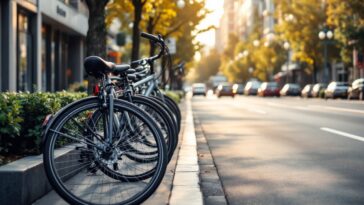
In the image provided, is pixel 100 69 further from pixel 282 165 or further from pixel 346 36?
pixel 346 36

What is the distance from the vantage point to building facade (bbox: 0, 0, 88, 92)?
22.0 m

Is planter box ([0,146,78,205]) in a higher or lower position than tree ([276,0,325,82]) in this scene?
lower

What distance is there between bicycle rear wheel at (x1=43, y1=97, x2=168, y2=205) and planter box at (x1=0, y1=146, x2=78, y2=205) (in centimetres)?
13

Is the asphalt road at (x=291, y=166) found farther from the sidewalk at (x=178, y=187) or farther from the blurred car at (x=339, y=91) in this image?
the blurred car at (x=339, y=91)

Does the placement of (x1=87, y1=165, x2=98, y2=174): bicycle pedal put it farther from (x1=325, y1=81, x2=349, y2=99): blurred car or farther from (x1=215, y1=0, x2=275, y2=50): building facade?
(x1=215, y1=0, x2=275, y2=50): building facade

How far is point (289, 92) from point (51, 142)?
59.9 metres

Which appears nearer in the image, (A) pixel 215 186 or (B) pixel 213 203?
(B) pixel 213 203

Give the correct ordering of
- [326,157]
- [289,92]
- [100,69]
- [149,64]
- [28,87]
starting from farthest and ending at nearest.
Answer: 1. [289,92]
2. [28,87]
3. [326,157]
4. [149,64]
5. [100,69]

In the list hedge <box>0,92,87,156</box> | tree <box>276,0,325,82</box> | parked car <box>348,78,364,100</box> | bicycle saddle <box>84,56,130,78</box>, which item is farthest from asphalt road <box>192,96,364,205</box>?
tree <box>276,0,325,82</box>

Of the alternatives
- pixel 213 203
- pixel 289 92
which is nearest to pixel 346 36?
pixel 289 92

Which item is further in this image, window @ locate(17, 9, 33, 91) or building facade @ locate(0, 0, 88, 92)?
window @ locate(17, 9, 33, 91)

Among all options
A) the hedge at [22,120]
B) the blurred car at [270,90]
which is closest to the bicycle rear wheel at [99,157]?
the hedge at [22,120]

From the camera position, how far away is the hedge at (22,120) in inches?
199

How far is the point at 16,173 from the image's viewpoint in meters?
4.43
